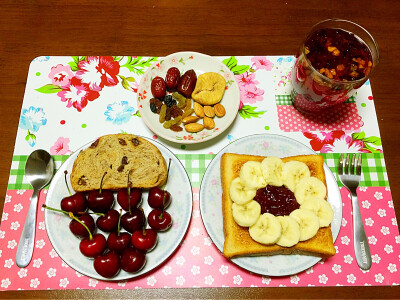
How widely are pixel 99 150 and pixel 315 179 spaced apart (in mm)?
920

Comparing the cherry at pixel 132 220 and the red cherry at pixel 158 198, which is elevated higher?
the red cherry at pixel 158 198

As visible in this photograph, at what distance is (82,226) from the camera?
4.08 ft

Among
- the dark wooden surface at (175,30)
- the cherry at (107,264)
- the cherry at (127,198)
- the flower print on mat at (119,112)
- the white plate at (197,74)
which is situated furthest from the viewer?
the dark wooden surface at (175,30)

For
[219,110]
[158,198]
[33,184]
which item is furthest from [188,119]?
[33,184]

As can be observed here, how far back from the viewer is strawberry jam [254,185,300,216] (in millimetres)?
1279

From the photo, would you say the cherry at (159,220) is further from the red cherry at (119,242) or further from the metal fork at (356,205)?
the metal fork at (356,205)

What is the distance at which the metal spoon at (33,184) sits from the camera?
1.33 m

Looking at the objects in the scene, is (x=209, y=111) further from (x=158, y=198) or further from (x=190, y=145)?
(x=158, y=198)

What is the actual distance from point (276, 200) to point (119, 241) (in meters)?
0.63

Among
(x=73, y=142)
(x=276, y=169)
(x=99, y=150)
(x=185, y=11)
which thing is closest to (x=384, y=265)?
(x=276, y=169)

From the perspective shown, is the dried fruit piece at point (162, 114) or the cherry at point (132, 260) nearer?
the cherry at point (132, 260)

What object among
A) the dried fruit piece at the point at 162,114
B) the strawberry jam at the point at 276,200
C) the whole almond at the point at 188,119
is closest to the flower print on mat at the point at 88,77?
the dried fruit piece at the point at 162,114

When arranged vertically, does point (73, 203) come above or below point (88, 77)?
below

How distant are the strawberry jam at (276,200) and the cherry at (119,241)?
1.73 feet
